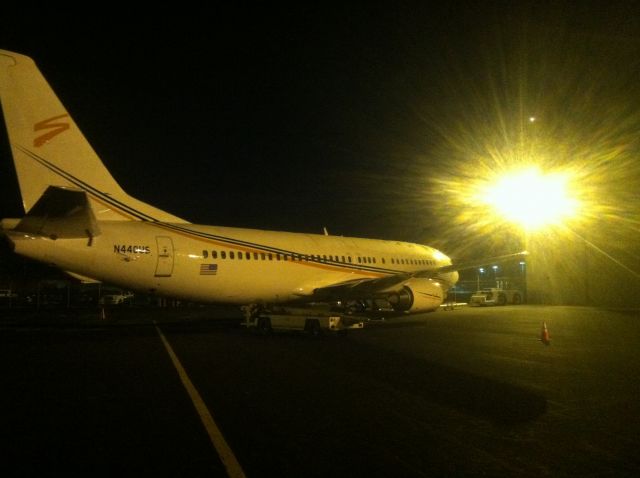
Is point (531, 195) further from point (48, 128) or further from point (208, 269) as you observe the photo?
point (48, 128)

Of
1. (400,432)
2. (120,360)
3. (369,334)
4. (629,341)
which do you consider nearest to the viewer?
(400,432)

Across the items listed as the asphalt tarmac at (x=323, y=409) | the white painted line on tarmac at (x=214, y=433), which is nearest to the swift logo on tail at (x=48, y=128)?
the asphalt tarmac at (x=323, y=409)

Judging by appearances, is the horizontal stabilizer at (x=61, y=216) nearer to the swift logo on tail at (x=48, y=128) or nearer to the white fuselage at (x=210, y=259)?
the white fuselage at (x=210, y=259)

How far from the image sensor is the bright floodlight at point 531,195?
3406cm

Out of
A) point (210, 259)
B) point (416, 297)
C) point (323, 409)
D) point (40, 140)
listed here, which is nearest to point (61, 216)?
point (40, 140)

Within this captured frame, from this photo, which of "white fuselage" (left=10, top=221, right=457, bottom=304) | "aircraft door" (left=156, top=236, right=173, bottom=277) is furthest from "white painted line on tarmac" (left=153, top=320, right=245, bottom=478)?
"aircraft door" (left=156, top=236, right=173, bottom=277)

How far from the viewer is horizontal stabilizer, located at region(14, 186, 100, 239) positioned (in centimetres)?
1267

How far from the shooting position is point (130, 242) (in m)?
17.4

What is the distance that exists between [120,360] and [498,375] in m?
7.99

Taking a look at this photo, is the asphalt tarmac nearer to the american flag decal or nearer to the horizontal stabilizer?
the horizontal stabilizer

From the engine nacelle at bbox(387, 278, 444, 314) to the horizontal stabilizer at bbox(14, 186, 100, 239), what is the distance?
36.3 ft

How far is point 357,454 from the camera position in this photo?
19.1 ft

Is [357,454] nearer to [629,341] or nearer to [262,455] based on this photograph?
[262,455]

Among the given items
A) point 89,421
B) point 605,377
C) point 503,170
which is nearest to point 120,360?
point 89,421
